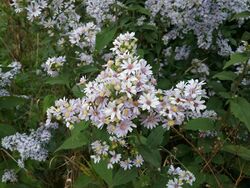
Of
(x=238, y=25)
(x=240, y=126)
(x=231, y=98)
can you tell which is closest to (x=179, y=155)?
(x=240, y=126)

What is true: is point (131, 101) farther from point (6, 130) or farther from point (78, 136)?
point (6, 130)

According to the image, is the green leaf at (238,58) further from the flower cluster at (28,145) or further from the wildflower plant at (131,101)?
the flower cluster at (28,145)

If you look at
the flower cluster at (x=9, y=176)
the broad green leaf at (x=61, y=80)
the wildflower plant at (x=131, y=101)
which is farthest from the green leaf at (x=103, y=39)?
the flower cluster at (x=9, y=176)

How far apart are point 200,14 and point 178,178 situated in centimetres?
139

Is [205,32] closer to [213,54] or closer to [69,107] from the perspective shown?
[213,54]

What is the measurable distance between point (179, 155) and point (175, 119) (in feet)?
3.21

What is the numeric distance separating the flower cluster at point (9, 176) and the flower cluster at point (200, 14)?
1.44m

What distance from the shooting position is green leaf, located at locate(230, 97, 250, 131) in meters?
2.32

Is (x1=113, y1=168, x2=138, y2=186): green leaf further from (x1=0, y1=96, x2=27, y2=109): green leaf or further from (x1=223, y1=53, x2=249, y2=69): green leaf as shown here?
(x1=0, y1=96, x2=27, y2=109): green leaf

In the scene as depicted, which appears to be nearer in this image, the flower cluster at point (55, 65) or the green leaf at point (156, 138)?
the green leaf at point (156, 138)

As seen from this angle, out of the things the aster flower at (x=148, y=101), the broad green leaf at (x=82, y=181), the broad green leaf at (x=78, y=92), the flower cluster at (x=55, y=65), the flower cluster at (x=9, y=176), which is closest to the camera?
the aster flower at (x=148, y=101)

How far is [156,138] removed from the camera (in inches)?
86.2

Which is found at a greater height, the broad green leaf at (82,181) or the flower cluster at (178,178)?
the flower cluster at (178,178)

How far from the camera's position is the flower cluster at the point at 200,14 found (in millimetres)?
3264
